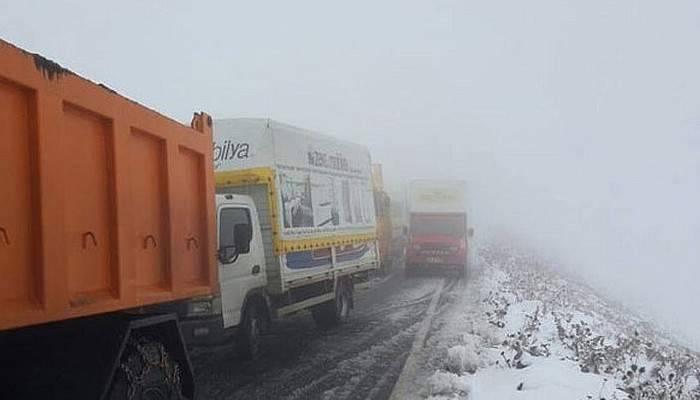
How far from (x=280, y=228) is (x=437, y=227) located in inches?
680

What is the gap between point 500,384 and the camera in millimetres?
8203

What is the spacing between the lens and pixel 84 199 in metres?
4.36

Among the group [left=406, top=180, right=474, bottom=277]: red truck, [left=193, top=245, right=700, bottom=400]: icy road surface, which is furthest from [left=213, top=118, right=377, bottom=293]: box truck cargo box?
[left=406, top=180, right=474, bottom=277]: red truck

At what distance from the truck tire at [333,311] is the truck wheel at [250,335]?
11.1ft

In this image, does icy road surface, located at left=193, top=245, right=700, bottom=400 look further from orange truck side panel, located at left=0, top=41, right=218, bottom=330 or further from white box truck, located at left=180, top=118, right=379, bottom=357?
orange truck side panel, located at left=0, top=41, right=218, bottom=330

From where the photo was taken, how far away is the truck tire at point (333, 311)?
44.5 ft

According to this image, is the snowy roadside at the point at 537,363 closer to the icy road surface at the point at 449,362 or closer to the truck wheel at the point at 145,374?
the icy road surface at the point at 449,362

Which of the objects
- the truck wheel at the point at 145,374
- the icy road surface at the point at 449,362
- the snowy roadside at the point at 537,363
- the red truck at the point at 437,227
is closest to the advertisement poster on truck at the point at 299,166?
the icy road surface at the point at 449,362

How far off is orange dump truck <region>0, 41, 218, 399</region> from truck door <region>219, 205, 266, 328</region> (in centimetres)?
298

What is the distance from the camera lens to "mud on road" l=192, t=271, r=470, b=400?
8.40m

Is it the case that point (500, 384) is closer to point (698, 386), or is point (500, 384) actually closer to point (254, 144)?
point (698, 386)

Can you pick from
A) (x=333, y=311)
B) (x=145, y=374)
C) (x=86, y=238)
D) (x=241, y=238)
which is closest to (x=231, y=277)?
(x=241, y=238)

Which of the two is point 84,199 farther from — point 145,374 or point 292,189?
point 292,189

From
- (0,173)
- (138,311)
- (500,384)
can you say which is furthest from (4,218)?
(500,384)
